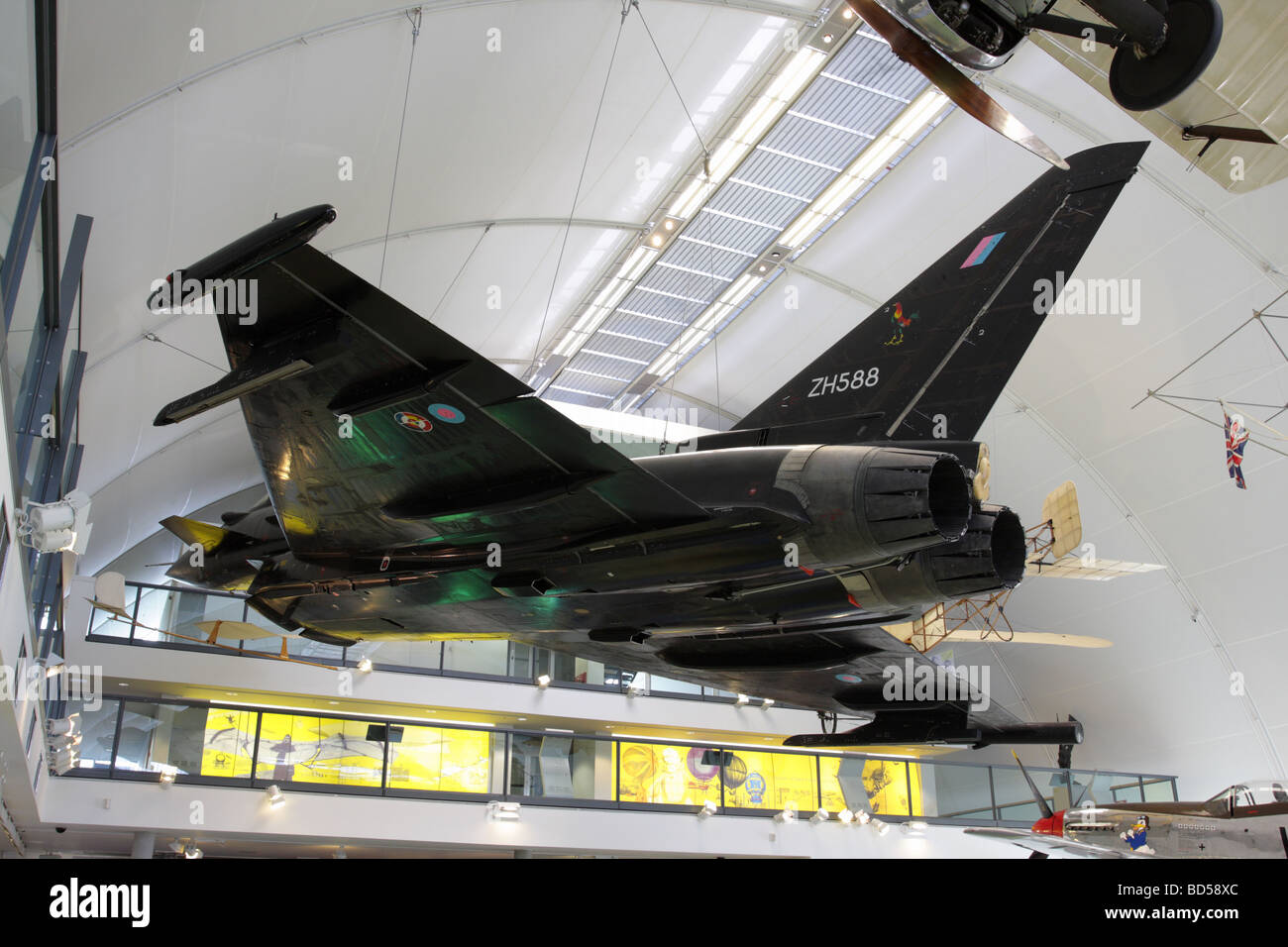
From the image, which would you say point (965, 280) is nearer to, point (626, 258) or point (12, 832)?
point (626, 258)

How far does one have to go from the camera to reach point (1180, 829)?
13.3 m

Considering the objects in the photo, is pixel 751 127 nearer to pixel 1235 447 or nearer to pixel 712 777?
pixel 1235 447

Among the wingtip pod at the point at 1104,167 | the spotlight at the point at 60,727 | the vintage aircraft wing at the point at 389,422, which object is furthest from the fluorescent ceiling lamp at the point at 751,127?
the spotlight at the point at 60,727

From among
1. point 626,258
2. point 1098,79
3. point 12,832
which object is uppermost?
point 626,258

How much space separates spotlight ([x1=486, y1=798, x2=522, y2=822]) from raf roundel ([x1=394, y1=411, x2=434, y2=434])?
11784 millimetres

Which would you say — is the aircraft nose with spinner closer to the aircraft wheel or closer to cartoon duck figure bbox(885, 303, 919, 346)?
cartoon duck figure bbox(885, 303, 919, 346)

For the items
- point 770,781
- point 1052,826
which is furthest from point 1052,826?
point 770,781

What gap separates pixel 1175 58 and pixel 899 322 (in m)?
3.42

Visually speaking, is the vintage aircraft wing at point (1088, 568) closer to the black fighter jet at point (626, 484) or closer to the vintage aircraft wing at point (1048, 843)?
the vintage aircraft wing at point (1048, 843)

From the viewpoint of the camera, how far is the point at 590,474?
5.64m

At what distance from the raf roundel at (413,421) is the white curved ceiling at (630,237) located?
502 cm

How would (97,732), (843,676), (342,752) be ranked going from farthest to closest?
(342,752) < (97,732) < (843,676)
